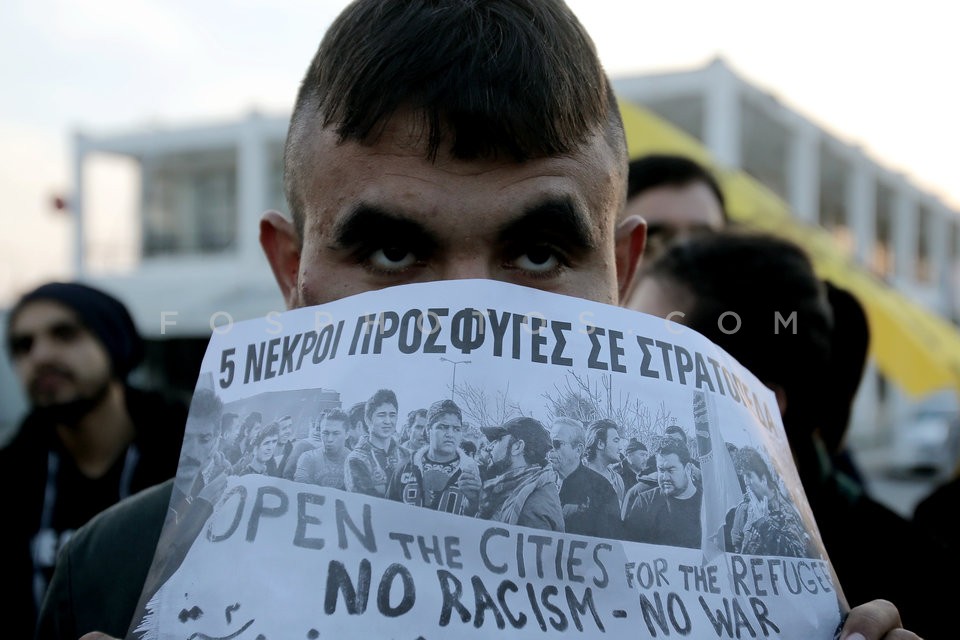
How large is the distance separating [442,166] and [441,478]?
456mm

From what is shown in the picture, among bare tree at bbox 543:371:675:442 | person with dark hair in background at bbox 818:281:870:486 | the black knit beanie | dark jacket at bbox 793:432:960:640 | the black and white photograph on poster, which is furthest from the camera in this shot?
the black knit beanie

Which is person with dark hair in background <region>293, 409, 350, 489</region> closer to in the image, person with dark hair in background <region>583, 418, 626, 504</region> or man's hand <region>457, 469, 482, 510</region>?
man's hand <region>457, 469, 482, 510</region>

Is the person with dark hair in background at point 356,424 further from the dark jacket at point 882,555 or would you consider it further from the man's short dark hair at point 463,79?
the dark jacket at point 882,555

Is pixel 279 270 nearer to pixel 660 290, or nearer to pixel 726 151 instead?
pixel 660 290

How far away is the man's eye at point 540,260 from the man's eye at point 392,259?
5.9 inches

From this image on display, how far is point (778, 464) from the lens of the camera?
1.16 metres

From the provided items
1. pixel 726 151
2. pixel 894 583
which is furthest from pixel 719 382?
pixel 726 151

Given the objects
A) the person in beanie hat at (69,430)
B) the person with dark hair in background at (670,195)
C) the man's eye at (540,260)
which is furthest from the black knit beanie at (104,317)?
the man's eye at (540,260)

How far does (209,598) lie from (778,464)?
719 millimetres

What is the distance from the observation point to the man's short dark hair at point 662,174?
125 inches

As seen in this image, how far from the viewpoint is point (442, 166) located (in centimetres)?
121

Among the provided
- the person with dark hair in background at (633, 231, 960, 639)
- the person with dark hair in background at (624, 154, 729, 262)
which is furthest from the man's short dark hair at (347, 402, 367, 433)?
the person with dark hair in background at (624, 154, 729, 262)

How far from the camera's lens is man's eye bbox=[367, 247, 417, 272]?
125 cm

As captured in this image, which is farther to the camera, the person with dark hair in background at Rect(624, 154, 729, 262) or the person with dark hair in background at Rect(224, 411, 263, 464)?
the person with dark hair in background at Rect(624, 154, 729, 262)
